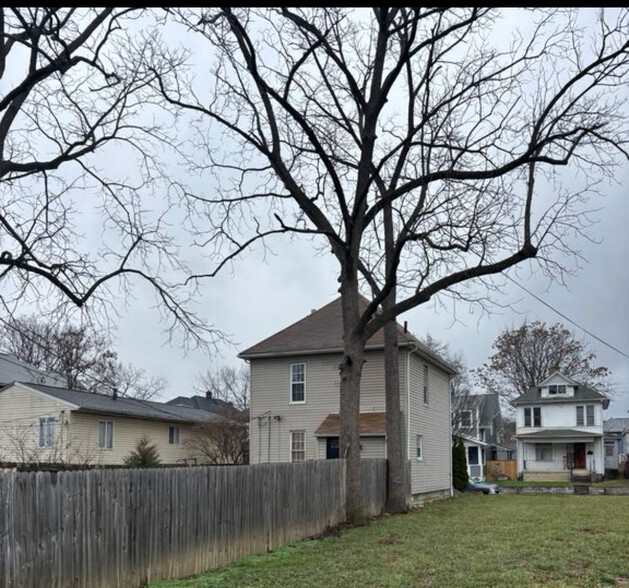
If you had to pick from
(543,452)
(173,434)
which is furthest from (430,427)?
(543,452)

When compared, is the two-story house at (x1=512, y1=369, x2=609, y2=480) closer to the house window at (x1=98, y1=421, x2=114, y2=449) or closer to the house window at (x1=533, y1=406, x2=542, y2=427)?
the house window at (x1=533, y1=406, x2=542, y2=427)

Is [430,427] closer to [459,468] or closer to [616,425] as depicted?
[459,468]

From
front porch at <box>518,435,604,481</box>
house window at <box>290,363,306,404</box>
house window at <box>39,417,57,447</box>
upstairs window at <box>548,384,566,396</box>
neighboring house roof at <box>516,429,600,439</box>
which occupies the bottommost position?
front porch at <box>518,435,604,481</box>

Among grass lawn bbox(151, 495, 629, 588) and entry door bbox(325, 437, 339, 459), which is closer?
grass lawn bbox(151, 495, 629, 588)

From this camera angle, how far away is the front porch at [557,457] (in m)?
45.7

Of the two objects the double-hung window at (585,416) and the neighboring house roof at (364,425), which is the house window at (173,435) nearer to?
the neighboring house roof at (364,425)

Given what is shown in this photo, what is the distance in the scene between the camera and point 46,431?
3133 centimetres

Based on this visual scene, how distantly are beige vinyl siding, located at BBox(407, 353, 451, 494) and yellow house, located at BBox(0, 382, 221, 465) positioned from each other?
13.4 m

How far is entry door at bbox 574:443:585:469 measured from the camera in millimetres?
46594

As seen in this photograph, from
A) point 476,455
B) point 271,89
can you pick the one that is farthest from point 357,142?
point 476,455

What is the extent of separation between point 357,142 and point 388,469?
30.4ft

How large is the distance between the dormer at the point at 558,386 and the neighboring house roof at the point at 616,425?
45.9 ft

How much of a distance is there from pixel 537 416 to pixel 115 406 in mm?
28493

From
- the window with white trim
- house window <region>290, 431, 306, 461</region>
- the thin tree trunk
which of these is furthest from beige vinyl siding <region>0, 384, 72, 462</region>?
the thin tree trunk
